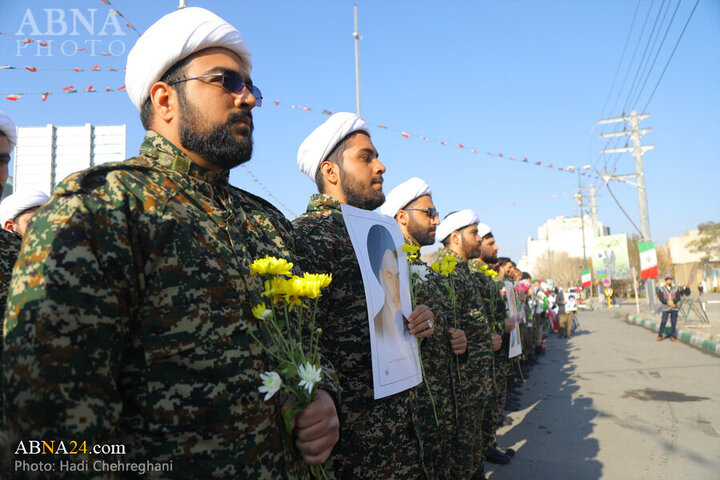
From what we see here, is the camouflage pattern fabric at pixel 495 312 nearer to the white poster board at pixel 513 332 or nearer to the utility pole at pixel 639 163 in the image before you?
the white poster board at pixel 513 332

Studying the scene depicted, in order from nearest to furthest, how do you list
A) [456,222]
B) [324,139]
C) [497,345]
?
[324,139] < [497,345] < [456,222]

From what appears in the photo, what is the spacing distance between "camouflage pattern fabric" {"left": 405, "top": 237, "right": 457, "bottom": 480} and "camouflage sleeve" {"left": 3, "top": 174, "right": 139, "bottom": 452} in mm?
2095

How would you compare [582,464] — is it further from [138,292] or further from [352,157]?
[138,292]

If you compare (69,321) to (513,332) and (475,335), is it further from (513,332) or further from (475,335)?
(513,332)

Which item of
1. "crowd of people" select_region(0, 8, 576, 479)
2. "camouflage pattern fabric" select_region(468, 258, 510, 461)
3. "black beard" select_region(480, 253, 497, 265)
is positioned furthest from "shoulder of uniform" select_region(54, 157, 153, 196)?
"black beard" select_region(480, 253, 497, 265)

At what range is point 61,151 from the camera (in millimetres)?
9039

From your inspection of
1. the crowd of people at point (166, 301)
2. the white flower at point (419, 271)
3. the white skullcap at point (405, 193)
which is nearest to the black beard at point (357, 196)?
the white flower at point (419, 271)

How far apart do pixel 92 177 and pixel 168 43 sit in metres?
0.64

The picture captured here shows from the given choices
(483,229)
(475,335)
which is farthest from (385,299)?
(483,229)

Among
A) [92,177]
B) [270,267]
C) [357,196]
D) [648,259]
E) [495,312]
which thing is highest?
[648,259]

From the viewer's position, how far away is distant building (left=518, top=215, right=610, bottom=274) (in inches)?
3533

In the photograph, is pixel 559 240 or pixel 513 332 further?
pixel 559 240

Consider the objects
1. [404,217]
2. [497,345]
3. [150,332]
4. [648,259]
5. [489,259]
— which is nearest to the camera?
[150,332]

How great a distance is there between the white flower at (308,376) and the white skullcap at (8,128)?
98.6 inches
